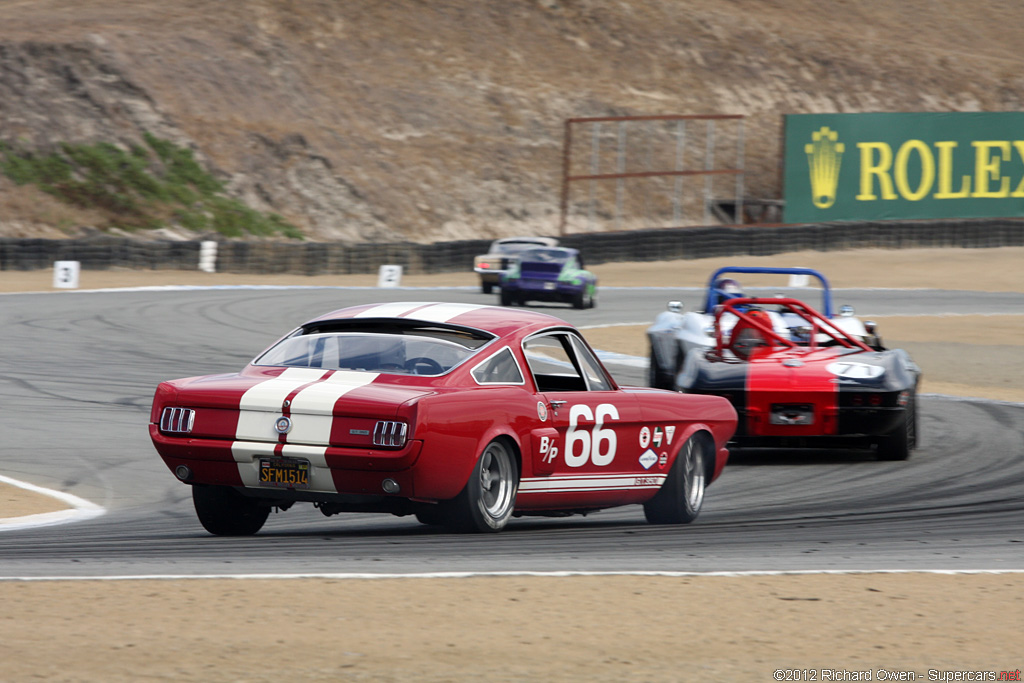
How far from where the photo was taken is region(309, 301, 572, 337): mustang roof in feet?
23.7

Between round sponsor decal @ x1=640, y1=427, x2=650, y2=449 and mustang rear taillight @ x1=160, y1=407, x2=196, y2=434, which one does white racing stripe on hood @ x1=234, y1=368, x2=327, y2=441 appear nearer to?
mustang rear taillight @ x1=160, y1=407, x2=196, y2=434

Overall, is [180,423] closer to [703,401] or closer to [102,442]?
[703,401]

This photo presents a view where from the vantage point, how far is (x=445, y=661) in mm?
4578

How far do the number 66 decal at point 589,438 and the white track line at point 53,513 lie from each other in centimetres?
266

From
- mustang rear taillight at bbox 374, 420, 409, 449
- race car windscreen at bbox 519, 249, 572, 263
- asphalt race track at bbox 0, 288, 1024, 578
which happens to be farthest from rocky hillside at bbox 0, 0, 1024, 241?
mustang rear taillight at bbox 374, 420, 409, 449

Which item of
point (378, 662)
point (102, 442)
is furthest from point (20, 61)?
point (378, 662)

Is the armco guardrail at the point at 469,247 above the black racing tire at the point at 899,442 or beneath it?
above

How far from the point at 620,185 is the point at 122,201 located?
1691 cm

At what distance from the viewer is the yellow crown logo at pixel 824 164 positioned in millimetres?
47156

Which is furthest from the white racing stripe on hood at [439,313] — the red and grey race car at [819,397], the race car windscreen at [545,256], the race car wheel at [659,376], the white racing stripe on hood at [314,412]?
the race car windscreen at [545,256]

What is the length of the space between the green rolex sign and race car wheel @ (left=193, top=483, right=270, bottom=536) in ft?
136

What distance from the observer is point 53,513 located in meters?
7.80

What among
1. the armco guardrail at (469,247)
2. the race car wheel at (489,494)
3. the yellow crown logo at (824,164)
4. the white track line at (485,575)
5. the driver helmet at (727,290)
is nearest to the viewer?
the white track line at (485,575)

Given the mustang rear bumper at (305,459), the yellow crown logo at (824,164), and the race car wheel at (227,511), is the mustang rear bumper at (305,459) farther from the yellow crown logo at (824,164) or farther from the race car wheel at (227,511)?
the yellow crown logo at (824,164)
